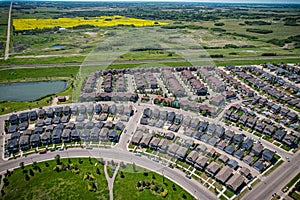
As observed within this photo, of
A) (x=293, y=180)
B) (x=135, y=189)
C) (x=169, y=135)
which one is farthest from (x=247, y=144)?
(x=135, y=189)

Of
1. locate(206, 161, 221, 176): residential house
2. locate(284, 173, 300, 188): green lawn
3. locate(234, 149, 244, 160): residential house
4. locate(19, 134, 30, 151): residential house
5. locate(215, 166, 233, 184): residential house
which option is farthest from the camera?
locate(19, 134, 30, 151): residential house

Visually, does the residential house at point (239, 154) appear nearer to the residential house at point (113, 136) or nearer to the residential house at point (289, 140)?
the residential house at point (289, 140)

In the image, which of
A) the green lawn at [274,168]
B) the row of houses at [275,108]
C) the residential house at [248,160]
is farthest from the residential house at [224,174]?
the row of houses at [275,108]

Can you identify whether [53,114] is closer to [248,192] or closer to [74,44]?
[248,192]

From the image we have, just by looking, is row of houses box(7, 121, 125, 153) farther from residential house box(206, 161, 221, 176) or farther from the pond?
the pond

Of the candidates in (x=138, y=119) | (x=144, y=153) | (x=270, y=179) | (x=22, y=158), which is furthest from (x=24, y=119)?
(x=270, y=179)

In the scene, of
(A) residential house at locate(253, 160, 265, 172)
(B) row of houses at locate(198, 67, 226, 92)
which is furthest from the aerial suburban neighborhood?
(B) row of houses at locate(198, 67, 226, 92)
